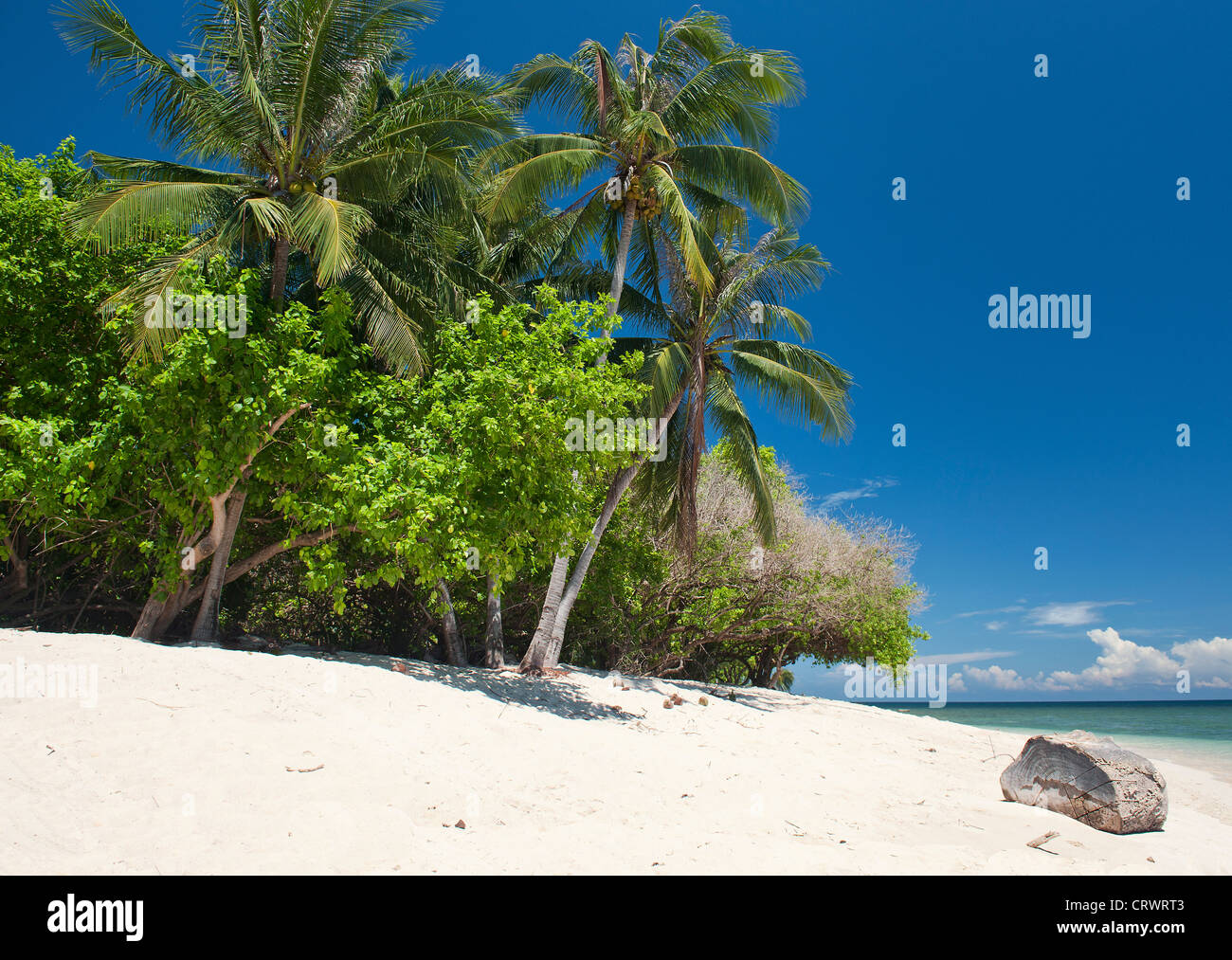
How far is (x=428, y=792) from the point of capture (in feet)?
19.1

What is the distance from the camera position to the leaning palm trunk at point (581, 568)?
12.5 m

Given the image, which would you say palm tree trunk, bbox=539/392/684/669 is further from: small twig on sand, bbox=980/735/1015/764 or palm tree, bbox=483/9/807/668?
small twig on sand, bbox=980/735/1015/764

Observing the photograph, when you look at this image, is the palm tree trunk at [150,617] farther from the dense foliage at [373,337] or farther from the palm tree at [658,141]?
the palm tree at [658,141]

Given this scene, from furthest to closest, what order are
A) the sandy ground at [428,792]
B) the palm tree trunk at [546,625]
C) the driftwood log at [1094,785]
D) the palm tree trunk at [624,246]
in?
the palm tree trunk at [624,246], the palm tree trunk at [546,625], the driftwood log at [1094,785], the sandy ground at [428,792]

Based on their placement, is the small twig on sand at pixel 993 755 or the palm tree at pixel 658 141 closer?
the small twig on sand at pixel 993 755

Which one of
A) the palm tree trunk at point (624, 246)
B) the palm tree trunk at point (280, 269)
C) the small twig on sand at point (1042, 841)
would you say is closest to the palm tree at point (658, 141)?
the palm tree trunk at point (624, 246)

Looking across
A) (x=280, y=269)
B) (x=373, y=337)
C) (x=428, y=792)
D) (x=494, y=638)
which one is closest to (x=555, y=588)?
(x=494, y=638)

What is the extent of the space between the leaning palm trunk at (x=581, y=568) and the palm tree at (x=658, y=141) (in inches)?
11.5

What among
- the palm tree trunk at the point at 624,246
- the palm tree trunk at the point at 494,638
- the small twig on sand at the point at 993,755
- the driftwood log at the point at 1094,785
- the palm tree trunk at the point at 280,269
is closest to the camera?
the driftwood log at the point at 1094,785

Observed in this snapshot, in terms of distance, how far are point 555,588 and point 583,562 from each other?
0.72 m

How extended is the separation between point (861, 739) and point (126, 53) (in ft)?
47.6

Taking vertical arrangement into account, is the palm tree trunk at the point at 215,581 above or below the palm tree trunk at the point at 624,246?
below

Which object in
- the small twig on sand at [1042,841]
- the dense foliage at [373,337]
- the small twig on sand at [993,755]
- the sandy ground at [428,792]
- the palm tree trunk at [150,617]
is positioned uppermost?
the dense foliage at [373,337]
